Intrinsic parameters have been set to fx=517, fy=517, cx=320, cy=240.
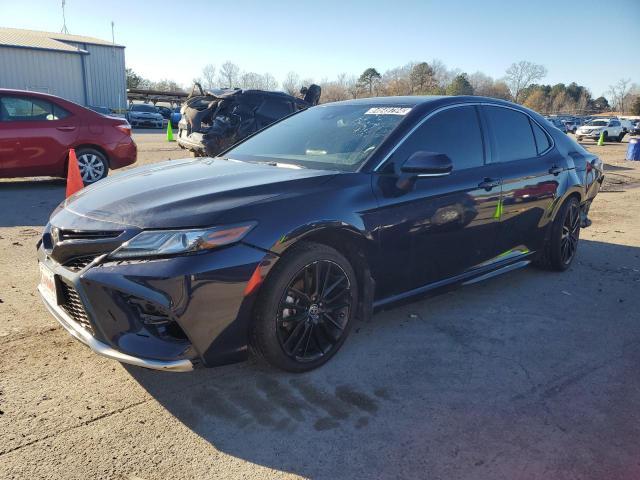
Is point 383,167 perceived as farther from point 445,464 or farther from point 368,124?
point 445,464

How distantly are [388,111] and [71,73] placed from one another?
41149mm

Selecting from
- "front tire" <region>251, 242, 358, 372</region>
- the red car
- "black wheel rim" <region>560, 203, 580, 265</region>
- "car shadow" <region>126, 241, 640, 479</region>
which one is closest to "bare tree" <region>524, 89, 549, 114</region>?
the red car

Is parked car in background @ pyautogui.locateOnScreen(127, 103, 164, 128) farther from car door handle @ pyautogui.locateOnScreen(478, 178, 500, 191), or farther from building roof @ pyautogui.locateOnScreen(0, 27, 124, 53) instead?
car door handle @ pyautogui.locateOnScreen(478, 178, 500, 191)

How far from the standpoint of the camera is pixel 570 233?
5102mm

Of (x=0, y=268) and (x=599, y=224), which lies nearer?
(x=0, y=268)

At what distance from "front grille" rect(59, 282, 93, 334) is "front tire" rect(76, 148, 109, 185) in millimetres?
6379

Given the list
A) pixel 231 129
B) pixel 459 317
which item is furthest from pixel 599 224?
pixel 231 129

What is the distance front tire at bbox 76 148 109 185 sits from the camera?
28.1 ft

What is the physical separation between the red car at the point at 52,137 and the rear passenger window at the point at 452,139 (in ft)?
22.3

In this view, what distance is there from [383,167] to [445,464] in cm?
Result: 176

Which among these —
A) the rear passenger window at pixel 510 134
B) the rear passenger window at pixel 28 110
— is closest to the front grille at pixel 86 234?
the rear passenger window at pixel 510 134

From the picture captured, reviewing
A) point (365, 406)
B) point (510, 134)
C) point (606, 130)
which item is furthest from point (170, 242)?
point (606, 130)

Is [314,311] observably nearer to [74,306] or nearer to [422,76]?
[74,306]

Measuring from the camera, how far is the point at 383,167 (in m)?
3.29
